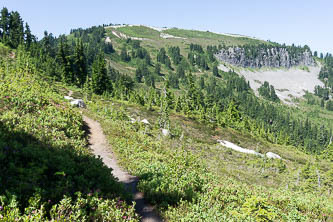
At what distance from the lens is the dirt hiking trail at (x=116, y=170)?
7307 millimetres

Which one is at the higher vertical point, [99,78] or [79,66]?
[79,66]

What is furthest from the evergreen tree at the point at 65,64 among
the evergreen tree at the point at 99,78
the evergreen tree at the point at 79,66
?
the evergreen tree at the point at 99,78

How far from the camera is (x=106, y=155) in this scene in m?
13.9

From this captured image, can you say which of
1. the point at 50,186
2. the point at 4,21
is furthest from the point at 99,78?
the point at 50,186

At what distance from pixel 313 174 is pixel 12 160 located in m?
34.8

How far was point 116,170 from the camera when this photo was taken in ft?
37.8

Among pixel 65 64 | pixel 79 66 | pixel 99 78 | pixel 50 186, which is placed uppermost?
pixel 65 64

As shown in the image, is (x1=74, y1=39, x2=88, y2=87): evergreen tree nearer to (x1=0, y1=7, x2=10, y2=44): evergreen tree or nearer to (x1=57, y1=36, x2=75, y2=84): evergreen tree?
(x1=57, y1=36, x2=75, y2=84): evergreen tree

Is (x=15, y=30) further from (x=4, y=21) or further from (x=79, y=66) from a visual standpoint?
(x=79, y=66)

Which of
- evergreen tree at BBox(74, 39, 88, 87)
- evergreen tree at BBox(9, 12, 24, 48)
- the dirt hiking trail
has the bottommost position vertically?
the dirt hiking trail

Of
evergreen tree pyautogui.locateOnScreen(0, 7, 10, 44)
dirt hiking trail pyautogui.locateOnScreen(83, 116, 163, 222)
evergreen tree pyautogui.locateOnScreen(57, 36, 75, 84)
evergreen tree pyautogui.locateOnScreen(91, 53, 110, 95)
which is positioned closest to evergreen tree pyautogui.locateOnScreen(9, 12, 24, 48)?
evergreen tree pyautogui.locateOnScreen(0, 7, 10, 44)

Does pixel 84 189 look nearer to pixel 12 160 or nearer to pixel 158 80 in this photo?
pixel 12 160

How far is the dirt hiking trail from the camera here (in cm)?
731

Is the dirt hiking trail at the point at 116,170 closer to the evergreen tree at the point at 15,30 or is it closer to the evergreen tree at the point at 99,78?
the evergreen tree at the point at 99,78
